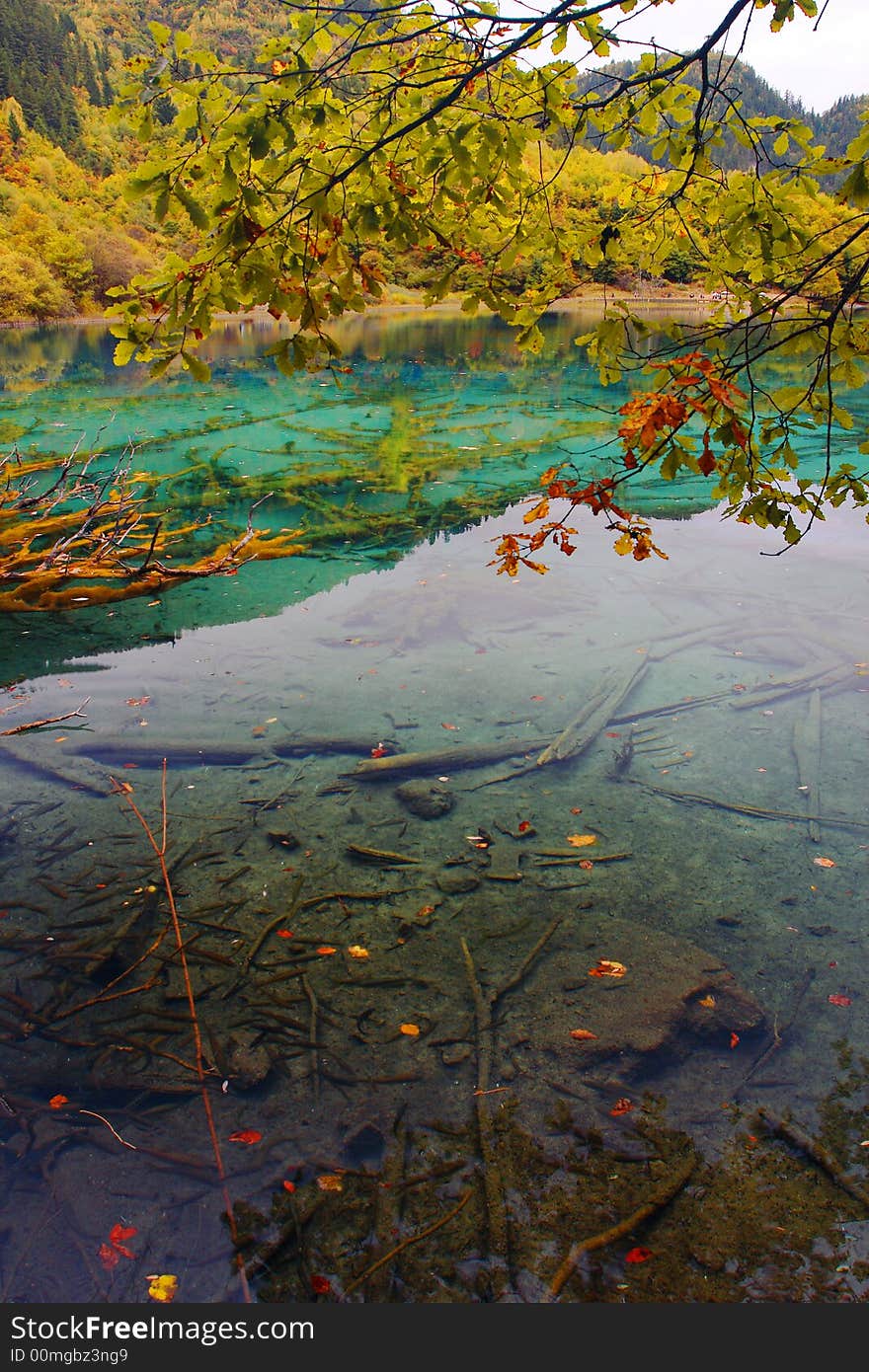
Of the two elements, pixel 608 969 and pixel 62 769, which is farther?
pixel 62 769

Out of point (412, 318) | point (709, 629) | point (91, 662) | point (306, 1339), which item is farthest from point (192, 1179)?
point (412, 318)

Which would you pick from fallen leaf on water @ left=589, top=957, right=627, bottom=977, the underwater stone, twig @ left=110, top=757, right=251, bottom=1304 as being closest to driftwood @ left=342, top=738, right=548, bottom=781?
the underwater stone

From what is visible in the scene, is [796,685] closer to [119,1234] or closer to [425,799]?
[425,799]

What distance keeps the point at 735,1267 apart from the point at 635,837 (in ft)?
8.36

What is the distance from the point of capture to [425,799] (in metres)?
5.41

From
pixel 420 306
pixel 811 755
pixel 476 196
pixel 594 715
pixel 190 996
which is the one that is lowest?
pixel 190 996

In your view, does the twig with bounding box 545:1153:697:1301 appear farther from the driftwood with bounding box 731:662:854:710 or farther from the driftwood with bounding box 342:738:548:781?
the driftwood with bounding box 731:662:854:710

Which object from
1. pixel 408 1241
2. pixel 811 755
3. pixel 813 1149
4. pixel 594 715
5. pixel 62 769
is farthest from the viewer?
pixel 594 715

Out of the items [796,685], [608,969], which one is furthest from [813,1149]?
[796,685]

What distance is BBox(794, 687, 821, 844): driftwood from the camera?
5.37 m

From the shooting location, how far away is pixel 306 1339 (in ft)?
8.67

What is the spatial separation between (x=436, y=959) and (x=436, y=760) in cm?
188

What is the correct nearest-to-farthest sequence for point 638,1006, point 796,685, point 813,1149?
point 813,1149
point 638,1006
point 796,685

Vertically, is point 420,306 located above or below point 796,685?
above
